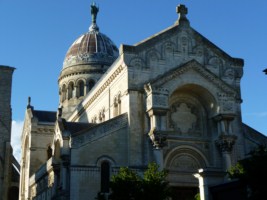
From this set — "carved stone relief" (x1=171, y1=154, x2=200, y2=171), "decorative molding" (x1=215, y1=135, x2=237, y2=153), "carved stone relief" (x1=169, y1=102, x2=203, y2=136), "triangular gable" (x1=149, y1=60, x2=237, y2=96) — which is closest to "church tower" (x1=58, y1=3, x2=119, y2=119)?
"carved stone relief" (x1=169, y1=102, x2=203, y2=136)

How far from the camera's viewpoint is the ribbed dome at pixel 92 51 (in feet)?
187

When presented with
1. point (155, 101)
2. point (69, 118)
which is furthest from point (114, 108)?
point (69, 118)

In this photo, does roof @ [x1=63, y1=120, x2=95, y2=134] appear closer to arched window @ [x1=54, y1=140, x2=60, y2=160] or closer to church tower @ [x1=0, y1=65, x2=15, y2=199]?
arched window @ [x1=54, y1=140, x2=60, y2=160]

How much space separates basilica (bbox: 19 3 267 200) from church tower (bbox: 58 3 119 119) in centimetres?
1534

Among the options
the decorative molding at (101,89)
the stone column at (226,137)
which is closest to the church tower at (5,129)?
the decorative molding at (101,89)

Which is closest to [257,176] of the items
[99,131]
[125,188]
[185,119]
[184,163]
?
[125,188]

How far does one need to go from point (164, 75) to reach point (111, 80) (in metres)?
5.42

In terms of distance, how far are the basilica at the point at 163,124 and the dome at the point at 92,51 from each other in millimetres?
16573

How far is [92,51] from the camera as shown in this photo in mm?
57500

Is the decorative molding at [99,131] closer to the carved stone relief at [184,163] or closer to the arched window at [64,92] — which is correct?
the carved stone relief at [184,163]

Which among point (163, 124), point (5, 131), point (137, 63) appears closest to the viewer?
point (163, 124)

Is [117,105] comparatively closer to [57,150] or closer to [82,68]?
[57,150]

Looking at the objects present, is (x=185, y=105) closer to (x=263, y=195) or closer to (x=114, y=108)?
(x=114, y=108)

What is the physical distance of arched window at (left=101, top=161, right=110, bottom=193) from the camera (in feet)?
106
